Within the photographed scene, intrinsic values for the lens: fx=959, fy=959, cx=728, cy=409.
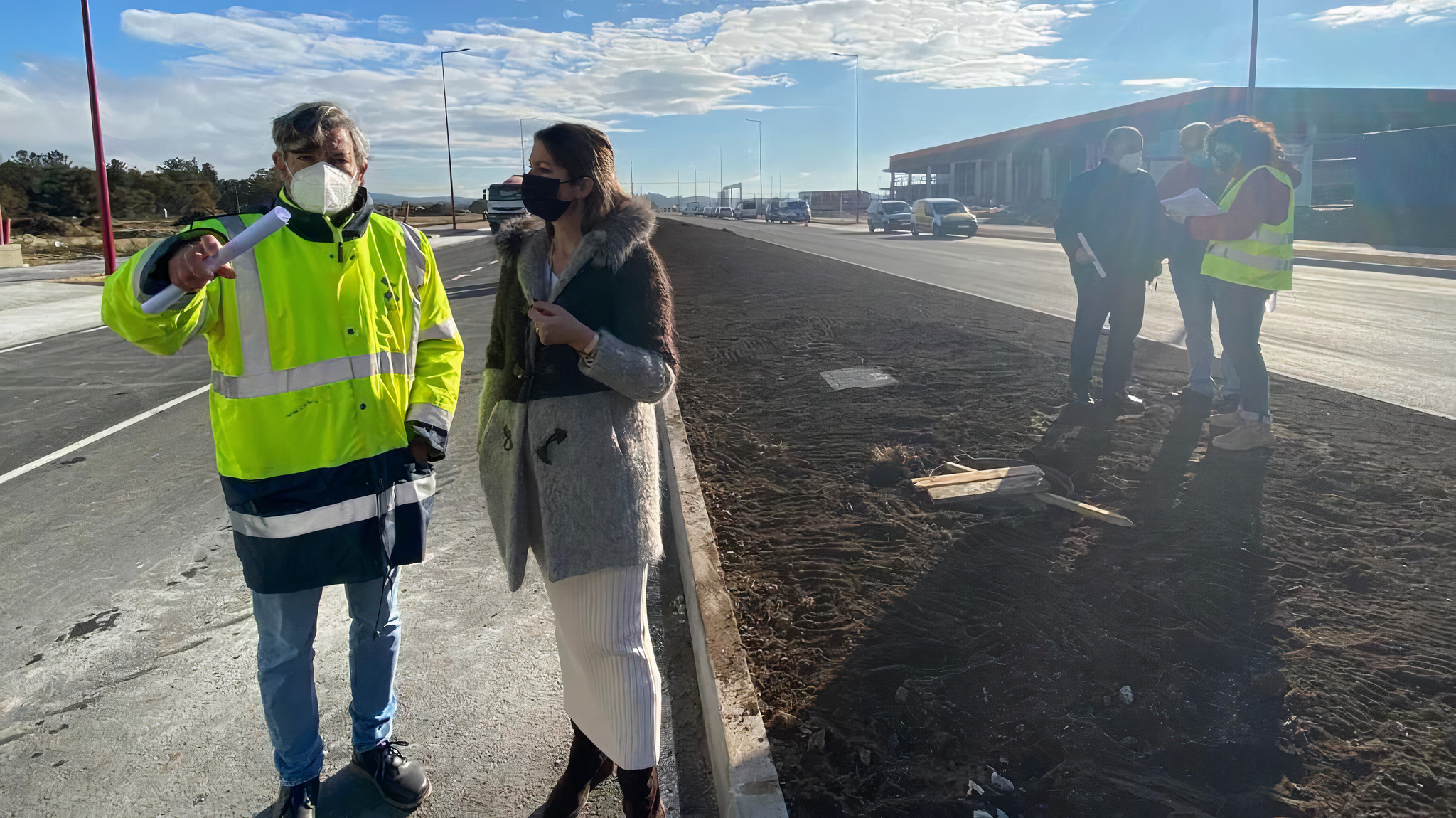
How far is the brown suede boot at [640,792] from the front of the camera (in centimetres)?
260

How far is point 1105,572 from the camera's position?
4031 millimetres

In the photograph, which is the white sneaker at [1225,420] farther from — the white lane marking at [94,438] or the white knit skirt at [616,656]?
the white lane marking at [94,438]

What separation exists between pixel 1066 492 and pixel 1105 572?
1.09 metres

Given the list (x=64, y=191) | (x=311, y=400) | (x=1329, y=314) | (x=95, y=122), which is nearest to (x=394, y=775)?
(x=311, y=400)

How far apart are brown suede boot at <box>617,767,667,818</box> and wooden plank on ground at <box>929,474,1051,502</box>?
8.81ft

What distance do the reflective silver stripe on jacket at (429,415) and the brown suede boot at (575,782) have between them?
96cm

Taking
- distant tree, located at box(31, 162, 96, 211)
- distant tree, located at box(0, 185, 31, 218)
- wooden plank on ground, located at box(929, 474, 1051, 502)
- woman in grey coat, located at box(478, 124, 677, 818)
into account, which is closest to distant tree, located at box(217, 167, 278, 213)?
woman in grey coat, located at box(478, 124, 677, 818)

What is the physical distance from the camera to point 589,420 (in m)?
2.45

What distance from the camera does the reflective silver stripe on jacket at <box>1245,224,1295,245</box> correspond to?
5984 mm

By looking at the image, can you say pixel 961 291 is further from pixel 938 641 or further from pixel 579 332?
pixel 579 332

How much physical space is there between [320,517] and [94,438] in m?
6.33

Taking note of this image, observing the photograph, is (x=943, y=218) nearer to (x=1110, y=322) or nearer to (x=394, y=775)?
(x=1110, y=322)

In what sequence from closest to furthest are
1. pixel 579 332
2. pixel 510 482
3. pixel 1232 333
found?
pixel 579 332 → pixel 510 482 → pixel 1232 333

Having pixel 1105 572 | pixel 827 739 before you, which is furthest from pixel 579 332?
pixel 1105 572
